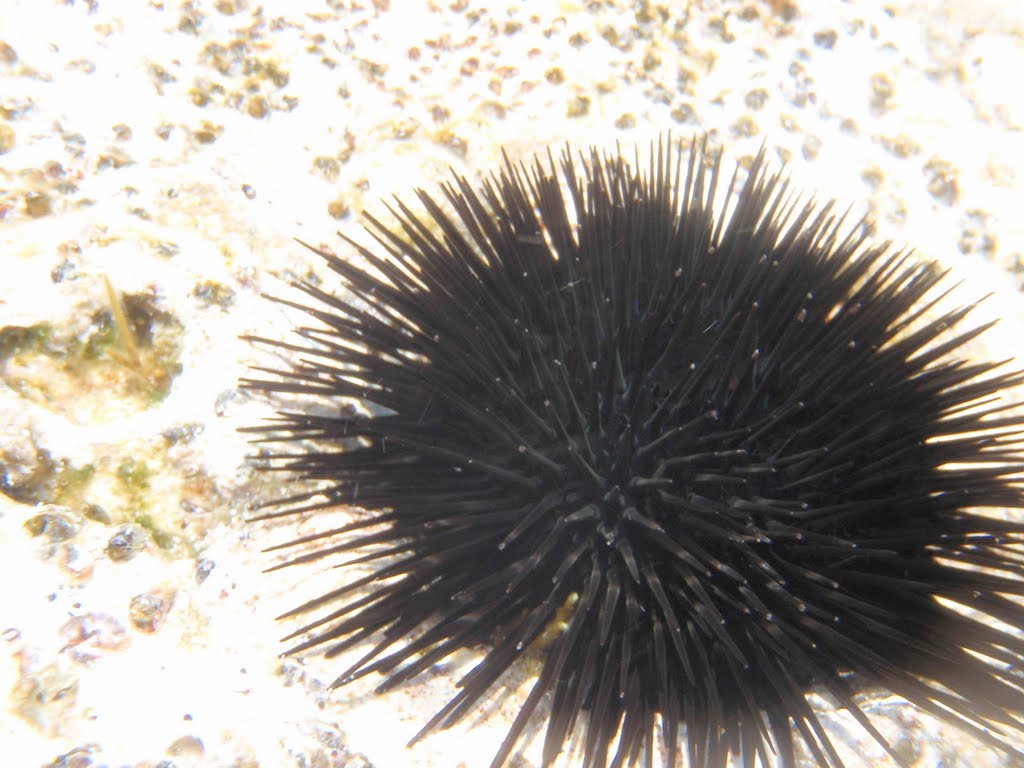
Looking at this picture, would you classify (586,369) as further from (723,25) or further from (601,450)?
(723,25)

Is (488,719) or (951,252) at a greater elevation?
(951,252)

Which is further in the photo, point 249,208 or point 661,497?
point 249,208

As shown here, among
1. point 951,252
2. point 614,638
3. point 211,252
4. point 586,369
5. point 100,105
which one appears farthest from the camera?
point 951,252

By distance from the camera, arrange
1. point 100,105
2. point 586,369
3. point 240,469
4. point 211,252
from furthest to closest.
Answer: point 100,105 → point 211,252 → point 240,469 → point 586,369

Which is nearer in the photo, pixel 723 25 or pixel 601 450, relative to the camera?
pixel 601 450

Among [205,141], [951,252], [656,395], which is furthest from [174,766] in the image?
[951,252]

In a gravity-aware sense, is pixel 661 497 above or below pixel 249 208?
below

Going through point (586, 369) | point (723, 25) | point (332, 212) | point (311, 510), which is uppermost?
point (723, 25)
